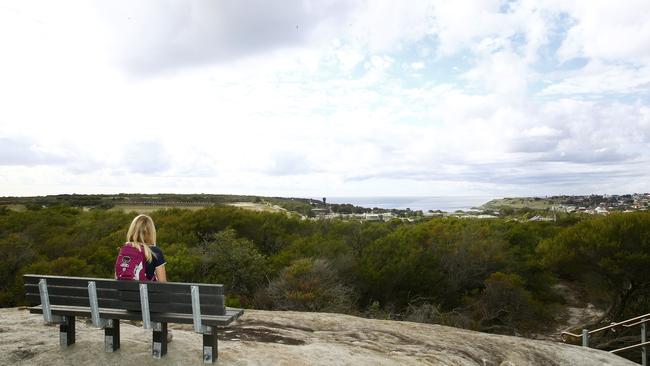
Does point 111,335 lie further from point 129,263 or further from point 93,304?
point 129,263

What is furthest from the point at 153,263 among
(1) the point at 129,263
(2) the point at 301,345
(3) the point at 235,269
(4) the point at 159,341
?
(3) the point at 235,269

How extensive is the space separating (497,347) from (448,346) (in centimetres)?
110

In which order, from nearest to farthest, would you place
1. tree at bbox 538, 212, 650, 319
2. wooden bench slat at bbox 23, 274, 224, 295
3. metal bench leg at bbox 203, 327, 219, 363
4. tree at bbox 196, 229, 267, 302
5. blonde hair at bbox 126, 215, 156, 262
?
1. wooden bench slat at bbox 23, 274, 224, 295
2. metal bench leg at bbox 203, 327, 219, 363
3. blonde hair at bbox 126, 215, 156, 262
4. tree at bbox 538, 212, 650, 319
5. tree at bbox 196, 229, 267, 302

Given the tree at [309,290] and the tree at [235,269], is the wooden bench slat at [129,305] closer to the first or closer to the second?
the tree at [309,290]

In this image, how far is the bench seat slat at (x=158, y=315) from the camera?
488 cm

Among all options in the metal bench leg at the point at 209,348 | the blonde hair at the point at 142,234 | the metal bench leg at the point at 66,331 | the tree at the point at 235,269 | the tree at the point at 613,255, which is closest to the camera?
the metal bench leg at the point at 209,348

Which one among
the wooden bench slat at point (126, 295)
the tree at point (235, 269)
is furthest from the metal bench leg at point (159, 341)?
the tree at point (235, 269)

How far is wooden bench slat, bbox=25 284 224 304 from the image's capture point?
4.89 metres

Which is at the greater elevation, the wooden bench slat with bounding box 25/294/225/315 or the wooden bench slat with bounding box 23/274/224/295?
the wooden bench slat with bounding box 23/274/224/295

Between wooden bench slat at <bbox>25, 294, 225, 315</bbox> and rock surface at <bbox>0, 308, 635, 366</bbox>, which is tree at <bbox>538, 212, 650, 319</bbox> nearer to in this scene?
rock surface at <bbox>0, 308, 635, 366</bbox>

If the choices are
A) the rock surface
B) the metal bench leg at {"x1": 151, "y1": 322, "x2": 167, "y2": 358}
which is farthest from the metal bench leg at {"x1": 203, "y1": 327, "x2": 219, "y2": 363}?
the metal bench leg at {"x1": 151, "y1": 322, "x2": 167, "y2": 358}

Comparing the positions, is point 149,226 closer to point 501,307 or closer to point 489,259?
point 501,307

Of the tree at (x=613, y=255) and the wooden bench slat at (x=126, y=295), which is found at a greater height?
the wooden bench slat at (x=126, y=295)

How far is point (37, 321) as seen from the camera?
24.5 ft
